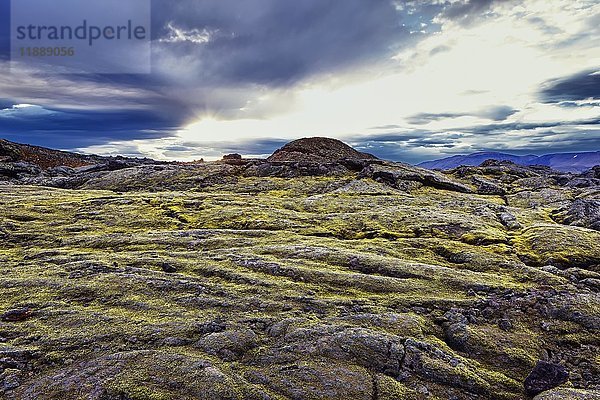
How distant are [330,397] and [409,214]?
86.5 feet

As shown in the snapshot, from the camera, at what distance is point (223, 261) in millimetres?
23578

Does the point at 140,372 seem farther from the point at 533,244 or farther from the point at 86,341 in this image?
the point at 533,244

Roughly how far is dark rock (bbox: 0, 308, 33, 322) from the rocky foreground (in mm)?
97

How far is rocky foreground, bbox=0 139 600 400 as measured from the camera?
13.3 metres

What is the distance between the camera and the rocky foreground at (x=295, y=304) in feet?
43.6

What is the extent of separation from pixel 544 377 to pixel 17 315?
20.7 m

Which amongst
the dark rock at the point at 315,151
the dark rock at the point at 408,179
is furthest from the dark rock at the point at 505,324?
the dark rock at the point at 315,151

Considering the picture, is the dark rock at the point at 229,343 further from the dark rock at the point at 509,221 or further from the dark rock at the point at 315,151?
the dark rock at the point at 315,151

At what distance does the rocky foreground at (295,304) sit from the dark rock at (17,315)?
Answer: 10 centimetres

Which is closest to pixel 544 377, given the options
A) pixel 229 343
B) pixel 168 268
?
pixel 229 343

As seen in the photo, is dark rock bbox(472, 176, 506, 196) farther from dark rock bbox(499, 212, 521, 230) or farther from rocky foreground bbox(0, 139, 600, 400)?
dark rock bbox(499, 212, 521, 230)

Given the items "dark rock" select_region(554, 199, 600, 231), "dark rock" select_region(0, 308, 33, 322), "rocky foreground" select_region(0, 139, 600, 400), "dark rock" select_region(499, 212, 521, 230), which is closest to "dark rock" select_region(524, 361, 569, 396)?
"rocky foreground" select_region(0, 139, 600, 400)

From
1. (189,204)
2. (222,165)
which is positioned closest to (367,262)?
(189,204)

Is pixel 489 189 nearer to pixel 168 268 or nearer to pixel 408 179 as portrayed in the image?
pixel 408 179
